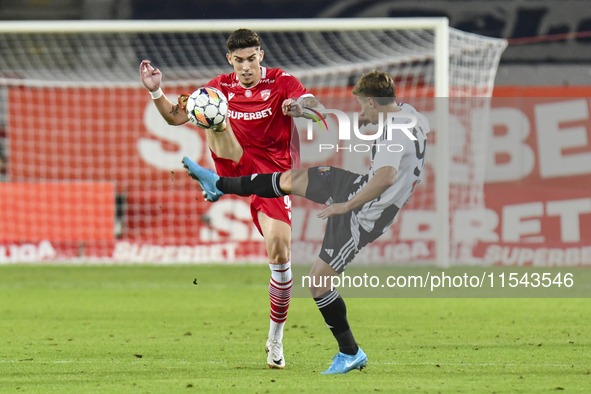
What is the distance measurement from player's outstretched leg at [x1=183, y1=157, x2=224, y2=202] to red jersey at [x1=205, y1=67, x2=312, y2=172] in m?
0.42

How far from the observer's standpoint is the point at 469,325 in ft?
22.4

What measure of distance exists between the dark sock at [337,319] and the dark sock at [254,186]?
2.39 ft

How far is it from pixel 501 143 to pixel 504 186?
1.98ft

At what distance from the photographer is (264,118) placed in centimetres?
548

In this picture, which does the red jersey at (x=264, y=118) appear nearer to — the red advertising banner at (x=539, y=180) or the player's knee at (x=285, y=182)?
the player's knee at (x=285, y=182)

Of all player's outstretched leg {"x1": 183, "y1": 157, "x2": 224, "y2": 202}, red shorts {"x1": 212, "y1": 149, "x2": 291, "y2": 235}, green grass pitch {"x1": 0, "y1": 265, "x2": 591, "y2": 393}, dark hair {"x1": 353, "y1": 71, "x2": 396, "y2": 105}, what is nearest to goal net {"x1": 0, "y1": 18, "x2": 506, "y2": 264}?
green grass pitch {"x1": 0, "y1": 265, "x2": 591, "y2": 393}

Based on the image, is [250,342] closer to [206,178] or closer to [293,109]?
[206,178]

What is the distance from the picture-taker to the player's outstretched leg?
5.16 meters

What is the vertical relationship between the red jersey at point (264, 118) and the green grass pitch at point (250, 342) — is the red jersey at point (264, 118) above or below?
above

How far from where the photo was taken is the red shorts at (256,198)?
5.34 m

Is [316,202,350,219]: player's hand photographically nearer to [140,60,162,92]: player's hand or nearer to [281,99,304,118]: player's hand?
[281,99,304,118]: player's hand

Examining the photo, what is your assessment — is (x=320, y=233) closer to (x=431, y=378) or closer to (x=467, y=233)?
(x=467, y=233)

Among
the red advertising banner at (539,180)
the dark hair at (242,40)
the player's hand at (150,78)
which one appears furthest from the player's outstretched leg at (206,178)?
the red advertising banner at (539,180)

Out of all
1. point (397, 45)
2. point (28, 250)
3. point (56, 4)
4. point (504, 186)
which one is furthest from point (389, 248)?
point (56, 4)
